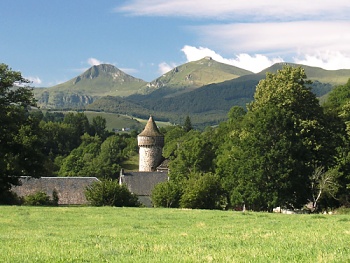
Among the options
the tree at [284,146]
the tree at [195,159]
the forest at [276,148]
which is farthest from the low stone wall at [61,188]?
the tree at [284,146]

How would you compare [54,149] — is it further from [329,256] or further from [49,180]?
[329,256]

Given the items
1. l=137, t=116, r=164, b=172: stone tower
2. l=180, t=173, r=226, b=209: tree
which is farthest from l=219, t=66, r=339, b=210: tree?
l=137, t=116, r=164, b=172: stone tower

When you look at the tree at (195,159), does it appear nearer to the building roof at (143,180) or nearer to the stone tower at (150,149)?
the building roof at (143,180)

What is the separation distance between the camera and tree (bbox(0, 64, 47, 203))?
4653 cm

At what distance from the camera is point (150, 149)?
10462 cm

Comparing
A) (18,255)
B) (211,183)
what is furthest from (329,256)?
(211,183)

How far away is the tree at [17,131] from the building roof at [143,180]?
46470mm

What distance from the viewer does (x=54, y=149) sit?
172 m

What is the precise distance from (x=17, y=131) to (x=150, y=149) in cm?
5786

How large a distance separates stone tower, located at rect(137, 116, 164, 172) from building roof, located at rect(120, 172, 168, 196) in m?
7.97

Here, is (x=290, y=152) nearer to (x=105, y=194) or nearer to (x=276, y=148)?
(x=276, y=148)

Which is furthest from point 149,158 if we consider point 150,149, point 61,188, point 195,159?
point 195,159

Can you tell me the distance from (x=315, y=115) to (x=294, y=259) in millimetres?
40085

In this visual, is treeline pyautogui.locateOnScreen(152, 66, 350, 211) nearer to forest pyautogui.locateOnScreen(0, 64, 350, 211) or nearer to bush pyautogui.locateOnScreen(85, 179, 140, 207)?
forest pyautogui.locateOnScreen(0, 64, 350, 211)
